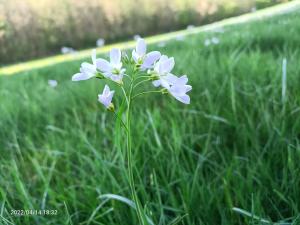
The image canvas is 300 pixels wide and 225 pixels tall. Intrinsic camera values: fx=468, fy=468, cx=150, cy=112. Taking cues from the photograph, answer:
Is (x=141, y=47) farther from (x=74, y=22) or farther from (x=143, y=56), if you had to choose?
(x=74, y=22)

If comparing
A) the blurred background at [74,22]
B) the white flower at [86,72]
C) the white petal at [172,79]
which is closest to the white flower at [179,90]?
the white petal at [172,79]

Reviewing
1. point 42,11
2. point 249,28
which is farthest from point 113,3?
point 249,28

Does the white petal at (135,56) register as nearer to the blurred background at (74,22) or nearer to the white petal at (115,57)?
the white petal at (115,57)

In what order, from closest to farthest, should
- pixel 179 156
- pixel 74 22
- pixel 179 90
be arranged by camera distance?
pixel 179 90 < pixel 179 156 < pixel 74 22

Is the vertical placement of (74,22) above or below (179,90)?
below

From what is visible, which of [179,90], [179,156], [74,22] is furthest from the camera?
[74,22]

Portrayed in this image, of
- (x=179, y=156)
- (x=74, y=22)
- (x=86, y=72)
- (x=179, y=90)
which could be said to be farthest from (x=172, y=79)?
(x=74, y=22)

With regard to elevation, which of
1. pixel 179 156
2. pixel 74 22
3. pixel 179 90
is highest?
pixel 179 90
